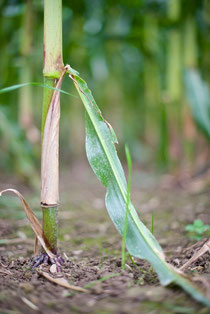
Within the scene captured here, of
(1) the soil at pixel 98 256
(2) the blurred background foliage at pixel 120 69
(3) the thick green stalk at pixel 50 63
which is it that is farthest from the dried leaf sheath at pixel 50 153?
(2) the blurred background foliage at pixel 120 69

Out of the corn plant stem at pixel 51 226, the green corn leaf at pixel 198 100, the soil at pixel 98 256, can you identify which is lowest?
the soil at pixel 98 256

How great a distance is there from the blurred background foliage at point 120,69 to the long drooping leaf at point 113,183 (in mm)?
1296

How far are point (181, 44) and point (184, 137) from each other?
26.2 inches

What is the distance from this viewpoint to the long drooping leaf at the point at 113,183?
2.21 feet

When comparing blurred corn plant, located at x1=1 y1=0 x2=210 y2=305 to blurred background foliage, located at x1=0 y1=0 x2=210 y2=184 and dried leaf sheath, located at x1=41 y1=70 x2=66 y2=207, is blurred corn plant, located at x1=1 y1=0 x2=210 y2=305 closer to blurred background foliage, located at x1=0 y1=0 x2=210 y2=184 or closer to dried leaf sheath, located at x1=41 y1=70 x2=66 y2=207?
dried leaf sheath, located at x1=41 y1=70 x2=66 y2=207

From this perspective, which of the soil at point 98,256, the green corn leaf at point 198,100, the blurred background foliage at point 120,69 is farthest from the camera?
the blurred background foliage at point 120,69

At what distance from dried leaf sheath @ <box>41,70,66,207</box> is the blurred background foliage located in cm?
127

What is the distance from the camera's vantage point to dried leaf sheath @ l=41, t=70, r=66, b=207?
75 centimetres

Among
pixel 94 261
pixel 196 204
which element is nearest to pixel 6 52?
pixel 196 204

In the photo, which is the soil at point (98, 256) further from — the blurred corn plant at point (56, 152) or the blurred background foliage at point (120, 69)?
the blurred background foliage at point (120, 69)

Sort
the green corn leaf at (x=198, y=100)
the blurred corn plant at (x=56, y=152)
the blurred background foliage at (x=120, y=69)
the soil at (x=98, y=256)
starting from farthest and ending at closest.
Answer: the blurred background foliage at (x=120, y=69), the green corn leaf at (x=198, y=100), the blurred corn plant at (x=56, y=152), the soil at (x=98, y=256)

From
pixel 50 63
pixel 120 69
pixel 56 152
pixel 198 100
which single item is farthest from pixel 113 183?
pixel 120 69

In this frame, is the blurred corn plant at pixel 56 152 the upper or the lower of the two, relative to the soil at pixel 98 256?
upper

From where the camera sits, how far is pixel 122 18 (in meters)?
3.36
